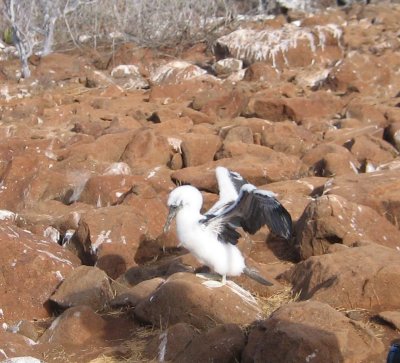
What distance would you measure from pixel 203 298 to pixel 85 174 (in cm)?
440

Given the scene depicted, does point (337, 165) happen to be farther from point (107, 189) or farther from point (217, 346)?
point (217, 346)

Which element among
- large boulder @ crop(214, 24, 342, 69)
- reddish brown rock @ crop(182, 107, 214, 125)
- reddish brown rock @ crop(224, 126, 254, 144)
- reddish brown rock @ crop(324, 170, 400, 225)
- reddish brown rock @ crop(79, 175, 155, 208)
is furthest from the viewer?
large boulder @ crop(214, 24, 342, 69)

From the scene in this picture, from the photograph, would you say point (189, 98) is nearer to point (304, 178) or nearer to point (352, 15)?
point (304, 178)

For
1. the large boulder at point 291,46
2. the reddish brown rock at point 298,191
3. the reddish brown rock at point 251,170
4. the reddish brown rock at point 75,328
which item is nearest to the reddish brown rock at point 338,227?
the reddish brown rock at point 298,191

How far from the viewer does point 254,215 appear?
509 cm

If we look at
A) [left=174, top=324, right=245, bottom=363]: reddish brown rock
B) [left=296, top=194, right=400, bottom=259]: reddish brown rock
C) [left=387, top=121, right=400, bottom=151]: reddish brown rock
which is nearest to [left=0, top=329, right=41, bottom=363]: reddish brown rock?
[left=174, top=324, right=245, bottom=363]: reddish brown rock

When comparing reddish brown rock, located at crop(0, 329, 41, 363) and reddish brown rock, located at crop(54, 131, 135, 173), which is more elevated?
reddish brown rock, located at crop(0, 329, 41, 363)

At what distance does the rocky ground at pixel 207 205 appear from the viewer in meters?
4.93

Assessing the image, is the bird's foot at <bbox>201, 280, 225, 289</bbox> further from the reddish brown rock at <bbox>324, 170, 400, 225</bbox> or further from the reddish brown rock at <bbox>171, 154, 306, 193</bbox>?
the reddish brown rock at <bbox>171, 154, 306, 193</bbox>

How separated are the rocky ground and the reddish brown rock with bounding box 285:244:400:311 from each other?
13mm

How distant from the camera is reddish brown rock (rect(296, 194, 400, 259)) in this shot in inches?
253

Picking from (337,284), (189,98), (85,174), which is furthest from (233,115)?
(337,284)

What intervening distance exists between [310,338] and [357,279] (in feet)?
4.42

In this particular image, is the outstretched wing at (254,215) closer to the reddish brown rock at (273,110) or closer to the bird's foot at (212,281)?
the bird's foot at (212,281)
